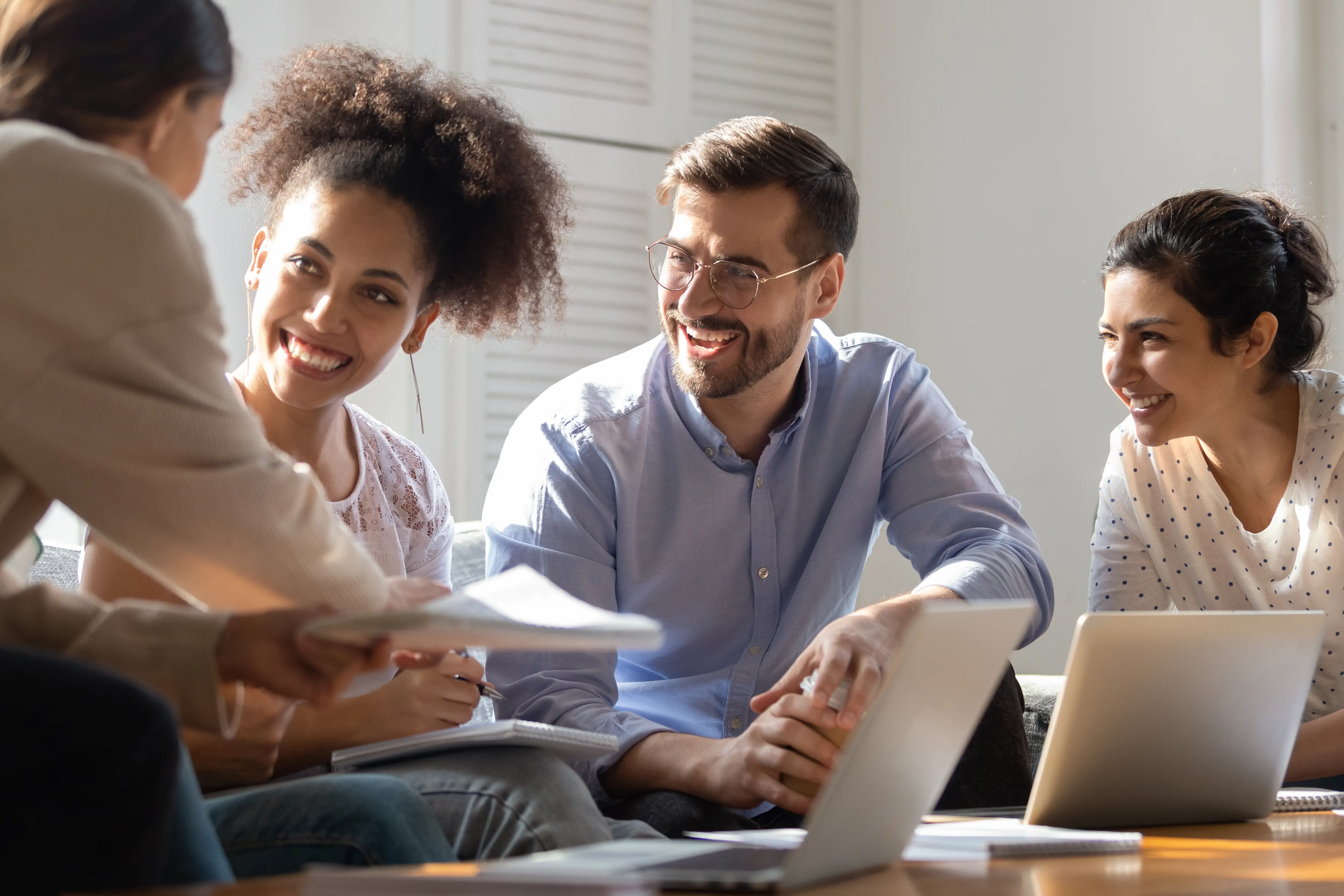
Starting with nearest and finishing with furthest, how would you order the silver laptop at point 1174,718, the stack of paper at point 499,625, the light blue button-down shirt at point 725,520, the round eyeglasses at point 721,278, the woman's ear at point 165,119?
1. the stack of paper at point 499,625
2. the woman's ear at point 165,119
3. the silver laptop at point 1174,718
4. the light blue button-down shirt at point 725,520
5. the round eyeglasses at point 721,278

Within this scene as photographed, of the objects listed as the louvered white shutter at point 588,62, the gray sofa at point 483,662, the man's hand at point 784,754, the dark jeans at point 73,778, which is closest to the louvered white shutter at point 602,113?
the louvered white shutter at point 588,62

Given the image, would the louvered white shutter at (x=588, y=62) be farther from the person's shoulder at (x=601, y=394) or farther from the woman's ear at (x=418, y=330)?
the woman's ear at (x=418, y=330)

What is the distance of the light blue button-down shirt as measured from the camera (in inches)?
74.9

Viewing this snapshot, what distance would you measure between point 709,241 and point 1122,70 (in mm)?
1705

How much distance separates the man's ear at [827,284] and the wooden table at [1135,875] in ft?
3.65

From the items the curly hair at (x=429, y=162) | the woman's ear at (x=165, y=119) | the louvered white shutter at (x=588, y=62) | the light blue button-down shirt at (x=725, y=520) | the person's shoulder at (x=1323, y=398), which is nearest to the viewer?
the woman's ear at (x=165, y=119)

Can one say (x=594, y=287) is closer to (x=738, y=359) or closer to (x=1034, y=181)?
(x=1034, y=181)

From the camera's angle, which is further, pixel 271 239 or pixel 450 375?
pixel 450 375

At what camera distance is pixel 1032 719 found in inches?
85.3

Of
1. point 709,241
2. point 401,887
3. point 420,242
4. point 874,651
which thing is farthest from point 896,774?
point 709,241

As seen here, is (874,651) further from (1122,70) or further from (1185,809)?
(1122,70)

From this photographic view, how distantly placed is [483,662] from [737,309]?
0.63 metres

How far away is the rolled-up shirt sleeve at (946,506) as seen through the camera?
1.93m

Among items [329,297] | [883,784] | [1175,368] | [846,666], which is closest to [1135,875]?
[883,784]
